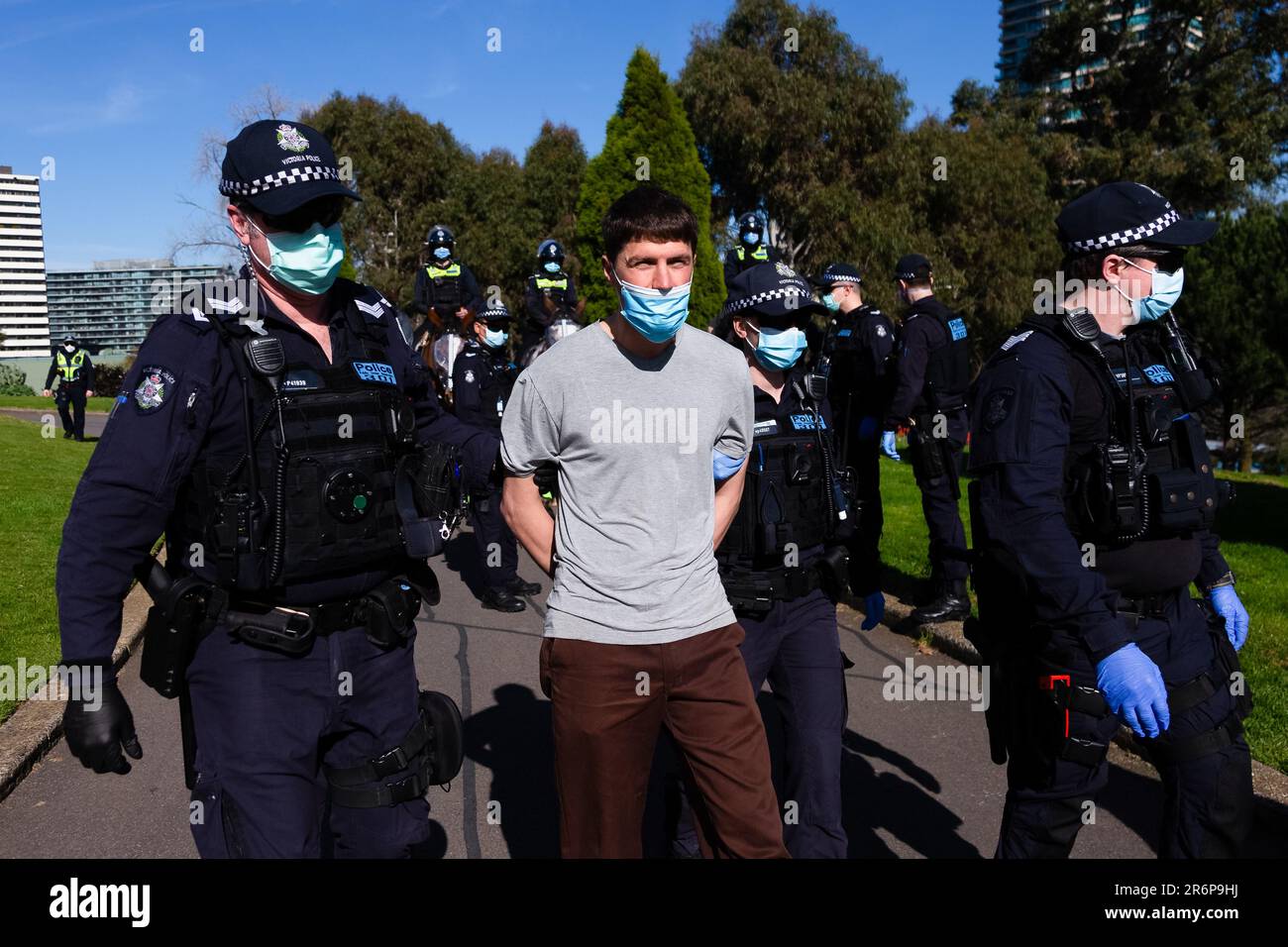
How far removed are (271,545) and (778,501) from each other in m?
1.74

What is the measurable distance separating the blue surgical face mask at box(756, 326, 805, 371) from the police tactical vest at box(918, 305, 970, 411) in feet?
12.1

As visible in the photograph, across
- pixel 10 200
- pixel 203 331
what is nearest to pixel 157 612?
pixel 203 331

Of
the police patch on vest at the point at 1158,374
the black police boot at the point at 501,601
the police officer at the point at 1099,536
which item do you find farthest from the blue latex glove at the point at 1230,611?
the black police boot at the point at 501,601

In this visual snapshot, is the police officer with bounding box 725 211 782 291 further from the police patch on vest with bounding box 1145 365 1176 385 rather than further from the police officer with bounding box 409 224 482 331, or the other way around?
the police patch on vest with bounding box 1145 365 1176 385

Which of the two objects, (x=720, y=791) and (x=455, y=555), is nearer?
(x=720, y=791)

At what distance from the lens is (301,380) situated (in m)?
2.79

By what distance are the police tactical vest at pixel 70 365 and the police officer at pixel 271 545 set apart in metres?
19.6

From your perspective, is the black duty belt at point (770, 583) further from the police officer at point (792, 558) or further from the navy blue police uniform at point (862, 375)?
the navy blue police uniform at point (862, 375)

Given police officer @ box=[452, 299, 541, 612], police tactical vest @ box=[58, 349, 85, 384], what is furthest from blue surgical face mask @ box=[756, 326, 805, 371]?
police tactical vest @ box=[58, 349, 85, 384]

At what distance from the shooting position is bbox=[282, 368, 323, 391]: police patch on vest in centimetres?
277

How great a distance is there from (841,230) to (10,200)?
74.8m

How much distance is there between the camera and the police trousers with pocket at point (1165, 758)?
2875mm
